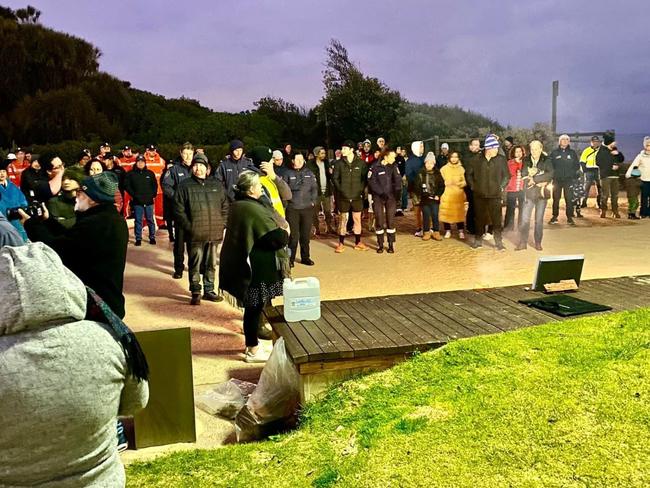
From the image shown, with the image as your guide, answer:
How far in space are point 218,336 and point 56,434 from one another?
490 cm

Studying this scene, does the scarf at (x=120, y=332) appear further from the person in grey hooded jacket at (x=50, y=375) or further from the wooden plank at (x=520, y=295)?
the wooden plank at (x=520, y=295)

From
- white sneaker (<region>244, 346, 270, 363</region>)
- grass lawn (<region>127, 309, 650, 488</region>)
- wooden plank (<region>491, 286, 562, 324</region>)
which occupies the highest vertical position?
wooden plank (<region>491, 286, 562, 324</region>)

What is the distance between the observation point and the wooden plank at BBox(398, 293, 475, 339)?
201 inches

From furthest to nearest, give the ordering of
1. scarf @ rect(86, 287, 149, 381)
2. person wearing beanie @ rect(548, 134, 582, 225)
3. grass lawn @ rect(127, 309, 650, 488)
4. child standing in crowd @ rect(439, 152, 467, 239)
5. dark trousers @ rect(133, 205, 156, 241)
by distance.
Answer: person wearing beanie @ rect(548, 134, 582, 225) → child standing in crowd @ rect(439, 152, 467, 239) → dark trousers @ rect(133, 205, 156, 241) → grass lawn @ rect(127, 309, 650, 488) → scarf @ rect(86, 287, 149, 381)

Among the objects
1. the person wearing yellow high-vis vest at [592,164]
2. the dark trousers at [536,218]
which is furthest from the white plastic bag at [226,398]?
the person wearing yellow high-vis vest at [592,164]

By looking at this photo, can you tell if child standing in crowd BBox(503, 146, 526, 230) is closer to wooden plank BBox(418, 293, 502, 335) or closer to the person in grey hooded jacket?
wooden plank BBox(418, 293, 502, 335)

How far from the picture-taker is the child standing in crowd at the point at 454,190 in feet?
40.8

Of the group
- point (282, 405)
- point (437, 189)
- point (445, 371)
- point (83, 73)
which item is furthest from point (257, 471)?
point (83, 73)

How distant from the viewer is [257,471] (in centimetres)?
385

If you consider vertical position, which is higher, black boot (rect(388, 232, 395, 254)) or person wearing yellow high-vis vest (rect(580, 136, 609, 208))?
person wearing yellow high-vis vest (rect(580, 136, 609, 208))

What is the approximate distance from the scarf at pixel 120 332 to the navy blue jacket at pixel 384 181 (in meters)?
9.28

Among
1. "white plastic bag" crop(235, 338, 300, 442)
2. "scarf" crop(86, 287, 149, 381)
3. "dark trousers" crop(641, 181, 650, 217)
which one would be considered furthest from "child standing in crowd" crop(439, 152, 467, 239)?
"scarf" crop(86, 287, 149, 381)

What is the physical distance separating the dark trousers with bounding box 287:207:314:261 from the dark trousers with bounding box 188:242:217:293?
1.98m

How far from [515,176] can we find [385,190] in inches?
98.9
